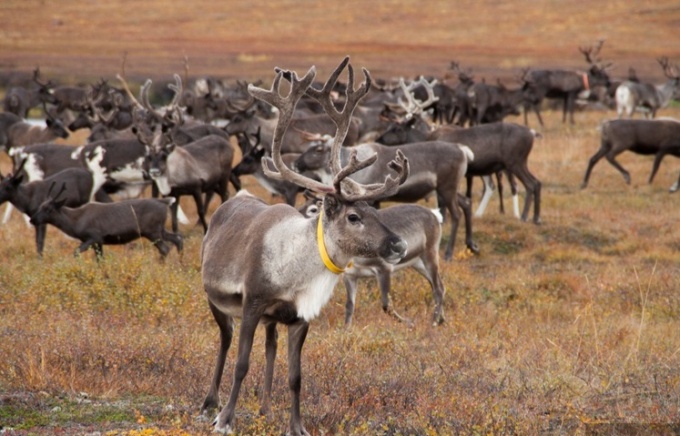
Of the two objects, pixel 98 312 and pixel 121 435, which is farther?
pixel 98 312

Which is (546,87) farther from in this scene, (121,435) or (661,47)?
(661,47)

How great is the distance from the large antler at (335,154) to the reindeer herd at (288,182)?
1 cm

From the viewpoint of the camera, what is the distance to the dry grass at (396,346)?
6230 mm

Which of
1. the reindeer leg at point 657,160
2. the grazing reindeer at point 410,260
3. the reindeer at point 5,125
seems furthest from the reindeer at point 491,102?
the grazing reindeer at point 410,260

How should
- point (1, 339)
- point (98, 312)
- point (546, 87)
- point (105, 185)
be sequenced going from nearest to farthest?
point (1, 339), point (98, 312), point (105, 185), point (546, 87)

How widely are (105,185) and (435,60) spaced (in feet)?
136

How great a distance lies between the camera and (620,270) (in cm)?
1227

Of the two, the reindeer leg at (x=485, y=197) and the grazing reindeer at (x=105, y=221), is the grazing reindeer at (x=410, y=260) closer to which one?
the grazing reindeer at (x=105, y=221)

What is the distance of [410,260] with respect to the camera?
10.2m

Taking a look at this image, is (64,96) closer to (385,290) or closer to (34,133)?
(34,133)

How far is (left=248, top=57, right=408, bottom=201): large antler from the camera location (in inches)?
233

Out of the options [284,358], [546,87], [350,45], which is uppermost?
[284,358]

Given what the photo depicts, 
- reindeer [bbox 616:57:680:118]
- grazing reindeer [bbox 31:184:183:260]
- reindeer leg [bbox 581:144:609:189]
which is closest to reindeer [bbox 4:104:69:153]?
grazing reindeer [bbox 31:184:183:260]

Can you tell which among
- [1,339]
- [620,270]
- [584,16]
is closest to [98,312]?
[1,339]
